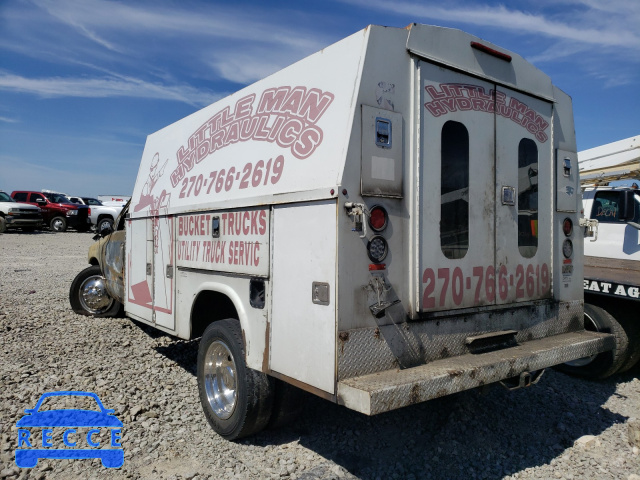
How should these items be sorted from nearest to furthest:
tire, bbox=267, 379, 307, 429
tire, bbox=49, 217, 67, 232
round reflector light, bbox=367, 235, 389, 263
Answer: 1. round reflector light, bbox=367, 235, 389, 263
2. tire, bbox=267, 379, 307, 429
3. tire, bbox=49, 217, 67, 232

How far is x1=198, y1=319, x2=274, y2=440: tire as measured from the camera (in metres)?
3.55

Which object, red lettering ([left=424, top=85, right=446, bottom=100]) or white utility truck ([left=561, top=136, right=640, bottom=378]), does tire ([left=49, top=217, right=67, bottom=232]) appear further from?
red lettering ([left=424, top=85, right=446, bottom=100])

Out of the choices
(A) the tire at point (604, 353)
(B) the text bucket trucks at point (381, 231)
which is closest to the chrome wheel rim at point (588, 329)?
(A) the tire at point (604, 353)

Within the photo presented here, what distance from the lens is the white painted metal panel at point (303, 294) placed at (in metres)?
2.82

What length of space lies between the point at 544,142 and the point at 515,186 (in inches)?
22.8

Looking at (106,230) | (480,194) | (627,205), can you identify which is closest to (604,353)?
(627,205)

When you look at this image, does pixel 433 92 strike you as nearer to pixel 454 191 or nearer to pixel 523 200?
pixel 454 191

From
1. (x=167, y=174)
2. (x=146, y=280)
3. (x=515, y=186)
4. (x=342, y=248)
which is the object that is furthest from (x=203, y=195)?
(x=515, y=186)

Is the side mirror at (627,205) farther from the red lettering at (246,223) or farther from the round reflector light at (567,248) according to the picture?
the red lettering at (246,223)

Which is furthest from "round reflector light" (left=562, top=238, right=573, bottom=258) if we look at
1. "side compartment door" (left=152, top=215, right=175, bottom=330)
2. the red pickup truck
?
the red pickup truck

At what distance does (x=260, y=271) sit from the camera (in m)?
3.39

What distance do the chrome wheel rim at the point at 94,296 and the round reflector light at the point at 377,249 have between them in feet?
19.2

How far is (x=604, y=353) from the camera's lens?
5207 mm

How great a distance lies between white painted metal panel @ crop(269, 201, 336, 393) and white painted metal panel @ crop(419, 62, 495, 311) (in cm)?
69
